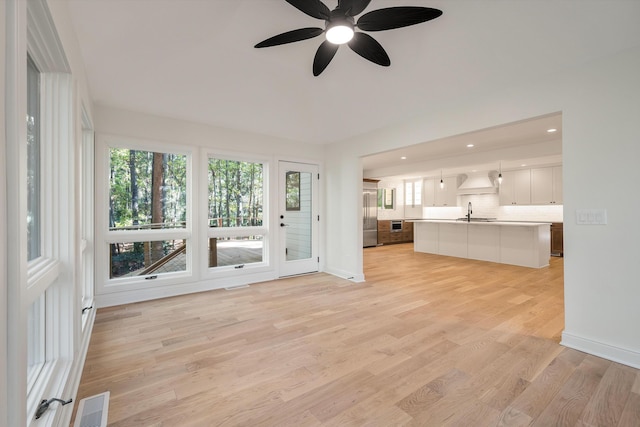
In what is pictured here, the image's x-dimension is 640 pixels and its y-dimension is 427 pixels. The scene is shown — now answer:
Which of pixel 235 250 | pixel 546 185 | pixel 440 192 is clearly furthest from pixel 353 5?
pixel 440 192

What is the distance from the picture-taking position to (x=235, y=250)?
464cm

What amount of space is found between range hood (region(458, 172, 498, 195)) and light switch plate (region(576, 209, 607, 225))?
6.03m

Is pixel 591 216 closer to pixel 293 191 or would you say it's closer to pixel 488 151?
pixel 293 191

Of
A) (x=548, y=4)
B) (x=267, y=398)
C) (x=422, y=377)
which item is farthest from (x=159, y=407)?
(x=548, y=4)

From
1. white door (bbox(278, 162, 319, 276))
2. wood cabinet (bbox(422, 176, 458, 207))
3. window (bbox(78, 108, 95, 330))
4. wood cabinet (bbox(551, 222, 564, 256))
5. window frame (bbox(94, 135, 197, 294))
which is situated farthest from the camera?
wood cabinet (bbox(422, 176, 458, 207))

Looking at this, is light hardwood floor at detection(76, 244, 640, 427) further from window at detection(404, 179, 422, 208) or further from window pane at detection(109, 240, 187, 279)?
window at detection(404, 179, 422, 208)

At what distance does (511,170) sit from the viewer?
7711 millimetres

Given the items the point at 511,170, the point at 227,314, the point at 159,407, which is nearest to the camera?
the point at 159,407

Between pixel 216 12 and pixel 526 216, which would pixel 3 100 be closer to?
pixel 216 12

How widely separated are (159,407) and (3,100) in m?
1.79

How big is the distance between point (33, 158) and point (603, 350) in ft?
14.1

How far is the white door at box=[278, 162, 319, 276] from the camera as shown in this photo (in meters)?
5.01

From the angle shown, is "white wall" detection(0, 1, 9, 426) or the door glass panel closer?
"white wall" detection(0, 1, 9, 426)

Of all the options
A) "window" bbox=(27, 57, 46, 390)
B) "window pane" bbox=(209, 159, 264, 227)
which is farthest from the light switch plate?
"window pane" bbox=(209, 159, 264, 227)
